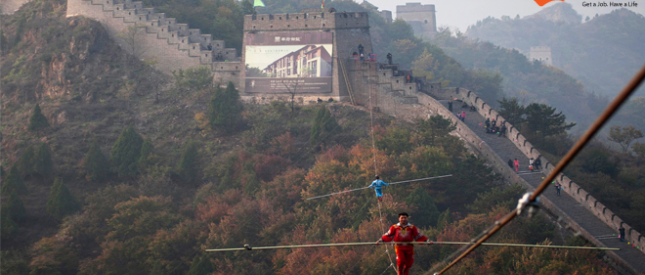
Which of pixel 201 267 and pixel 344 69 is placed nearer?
pixel 201 267

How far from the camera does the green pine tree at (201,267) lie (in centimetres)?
3177

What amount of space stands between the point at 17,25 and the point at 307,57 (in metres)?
25.6

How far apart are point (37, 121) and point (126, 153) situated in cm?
713

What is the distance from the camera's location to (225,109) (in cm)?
4159

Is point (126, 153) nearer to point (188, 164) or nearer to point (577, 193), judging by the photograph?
point (188, 164)

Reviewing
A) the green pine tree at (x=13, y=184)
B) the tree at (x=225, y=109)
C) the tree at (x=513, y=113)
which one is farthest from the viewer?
the tree at (x=225, y=109)

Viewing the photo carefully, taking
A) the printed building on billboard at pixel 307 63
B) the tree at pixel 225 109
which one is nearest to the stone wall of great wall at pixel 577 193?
the printed building on billboard at pixel 307 63

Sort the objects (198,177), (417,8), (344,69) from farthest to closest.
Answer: (417,8)
(344,69)
(198,177)

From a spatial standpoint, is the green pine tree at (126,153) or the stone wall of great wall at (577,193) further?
the green pine tree at (126,153)

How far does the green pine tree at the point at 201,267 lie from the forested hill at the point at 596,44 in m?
117

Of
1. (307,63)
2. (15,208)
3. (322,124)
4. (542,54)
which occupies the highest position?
(542,54)

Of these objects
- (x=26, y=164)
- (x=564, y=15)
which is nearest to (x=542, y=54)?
(x=564, y=15)

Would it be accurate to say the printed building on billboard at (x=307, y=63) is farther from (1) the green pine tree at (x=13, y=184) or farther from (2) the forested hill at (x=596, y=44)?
(2) the forested hill at (x=596, y=44)

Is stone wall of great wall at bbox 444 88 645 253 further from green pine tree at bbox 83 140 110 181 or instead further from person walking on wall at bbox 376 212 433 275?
green pine tree at bbox 83 140 110 181
